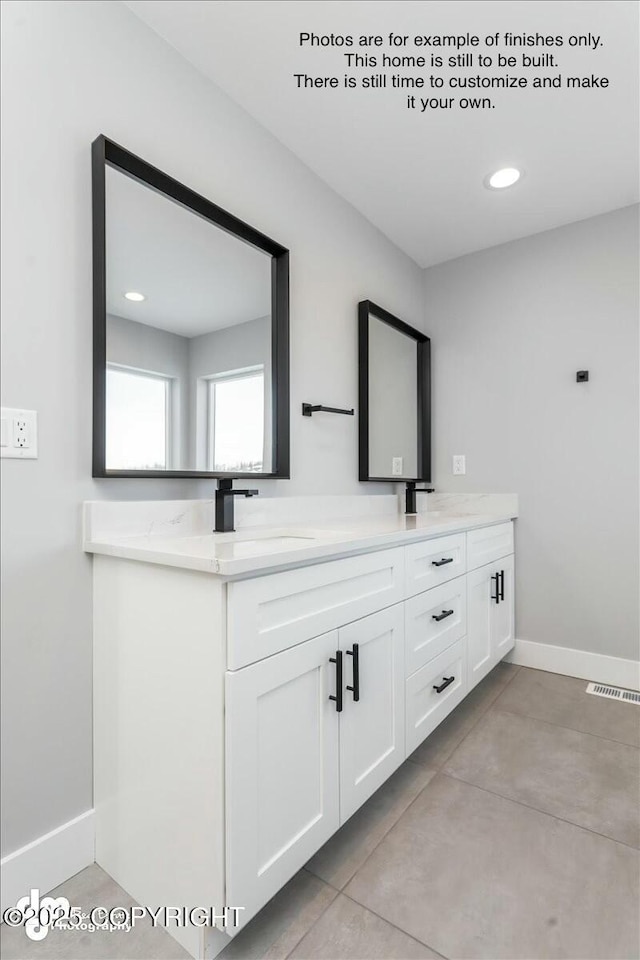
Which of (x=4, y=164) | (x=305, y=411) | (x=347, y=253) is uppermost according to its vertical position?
(x=347, y=253)

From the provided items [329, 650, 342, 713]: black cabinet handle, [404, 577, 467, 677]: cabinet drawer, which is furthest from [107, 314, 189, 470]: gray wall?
[404, 577, 467, 677]: cabinet drawer

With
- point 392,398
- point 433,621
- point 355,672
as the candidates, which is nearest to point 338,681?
point 355,672

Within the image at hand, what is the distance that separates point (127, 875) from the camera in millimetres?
1168

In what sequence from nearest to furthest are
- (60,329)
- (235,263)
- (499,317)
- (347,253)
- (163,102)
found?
(60,329), (163,102), (235,263), (347,253), (499,317)

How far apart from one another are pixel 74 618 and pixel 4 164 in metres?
1.09

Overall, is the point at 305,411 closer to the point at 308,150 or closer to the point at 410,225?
the point at 308,150

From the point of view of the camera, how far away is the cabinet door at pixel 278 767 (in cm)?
96

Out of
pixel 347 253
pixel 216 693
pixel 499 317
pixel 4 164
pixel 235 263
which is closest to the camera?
pixel 216 693

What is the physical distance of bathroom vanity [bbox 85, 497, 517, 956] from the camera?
0.97 meters

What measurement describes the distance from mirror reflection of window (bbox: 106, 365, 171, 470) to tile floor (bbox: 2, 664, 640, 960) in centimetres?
105

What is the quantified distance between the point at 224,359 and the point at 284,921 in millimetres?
1510

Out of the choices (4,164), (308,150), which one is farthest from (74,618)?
(308,150)

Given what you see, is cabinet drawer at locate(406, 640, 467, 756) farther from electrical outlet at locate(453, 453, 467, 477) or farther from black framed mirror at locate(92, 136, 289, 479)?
electrical outlet at locate(453, 453, 467, 477)

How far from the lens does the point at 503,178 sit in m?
2.12
